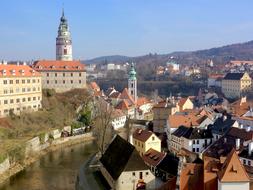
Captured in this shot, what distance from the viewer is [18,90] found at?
50438 millimetres

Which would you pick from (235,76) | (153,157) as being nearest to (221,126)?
(153,157)

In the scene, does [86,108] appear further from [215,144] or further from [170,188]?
[170,188]

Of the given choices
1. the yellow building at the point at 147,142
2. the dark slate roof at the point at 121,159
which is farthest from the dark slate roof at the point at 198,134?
the dark slate roof at the point at 121,159

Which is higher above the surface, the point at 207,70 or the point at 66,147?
the point at 207,70

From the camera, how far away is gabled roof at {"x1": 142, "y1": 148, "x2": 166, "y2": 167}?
101 ft

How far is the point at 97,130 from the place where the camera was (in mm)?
49344

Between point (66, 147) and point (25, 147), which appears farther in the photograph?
point (66, 147)

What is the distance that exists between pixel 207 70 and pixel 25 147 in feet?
292

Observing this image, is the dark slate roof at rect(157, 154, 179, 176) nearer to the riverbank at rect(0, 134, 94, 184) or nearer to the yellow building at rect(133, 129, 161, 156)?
the yellow building at rect(133, 129, 161, 156)

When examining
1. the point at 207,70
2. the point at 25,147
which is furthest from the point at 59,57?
the point at 207,70

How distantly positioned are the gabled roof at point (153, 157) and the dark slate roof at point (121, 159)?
2.62m

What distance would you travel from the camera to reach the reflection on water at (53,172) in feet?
101

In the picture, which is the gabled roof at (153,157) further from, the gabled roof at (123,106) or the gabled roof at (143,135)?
the gabled roof at (123,106)

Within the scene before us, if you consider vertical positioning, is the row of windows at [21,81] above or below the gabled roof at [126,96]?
above
